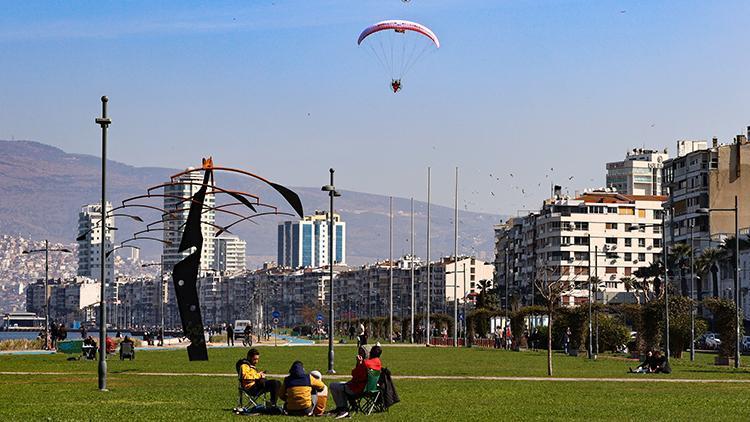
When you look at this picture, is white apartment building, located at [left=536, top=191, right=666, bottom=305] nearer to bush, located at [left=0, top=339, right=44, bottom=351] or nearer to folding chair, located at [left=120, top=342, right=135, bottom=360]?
bush, located at [left=0, top=339, right=44, bottom=351]

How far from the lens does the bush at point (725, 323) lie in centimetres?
6919

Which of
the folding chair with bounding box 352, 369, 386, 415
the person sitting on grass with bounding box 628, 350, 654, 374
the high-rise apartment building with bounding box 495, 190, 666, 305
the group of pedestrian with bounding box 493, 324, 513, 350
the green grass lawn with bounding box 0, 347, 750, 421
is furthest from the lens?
the high-rise apartment building with bounding box 495, 190, 666, 305

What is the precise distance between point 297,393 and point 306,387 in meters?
0.23

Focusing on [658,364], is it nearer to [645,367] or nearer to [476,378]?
[645,367]

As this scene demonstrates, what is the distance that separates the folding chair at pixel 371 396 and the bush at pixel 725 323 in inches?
1582

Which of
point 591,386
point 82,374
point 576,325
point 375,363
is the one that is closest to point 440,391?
point 591,386

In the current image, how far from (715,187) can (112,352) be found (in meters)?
→ 82.7

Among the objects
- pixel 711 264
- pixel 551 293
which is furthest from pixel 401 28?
pixel 711 264

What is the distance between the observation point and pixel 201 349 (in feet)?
200

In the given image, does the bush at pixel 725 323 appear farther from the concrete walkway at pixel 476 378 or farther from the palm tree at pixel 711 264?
the palm tree at pixel 711 264

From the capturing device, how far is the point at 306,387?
100 ft

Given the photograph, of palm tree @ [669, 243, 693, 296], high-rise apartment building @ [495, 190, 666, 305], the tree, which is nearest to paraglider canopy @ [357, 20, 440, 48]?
the tree

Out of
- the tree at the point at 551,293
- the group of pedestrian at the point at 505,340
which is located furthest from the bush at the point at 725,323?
the group of pedestrian at the point at 505,340

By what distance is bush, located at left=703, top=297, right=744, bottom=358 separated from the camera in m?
69.2
